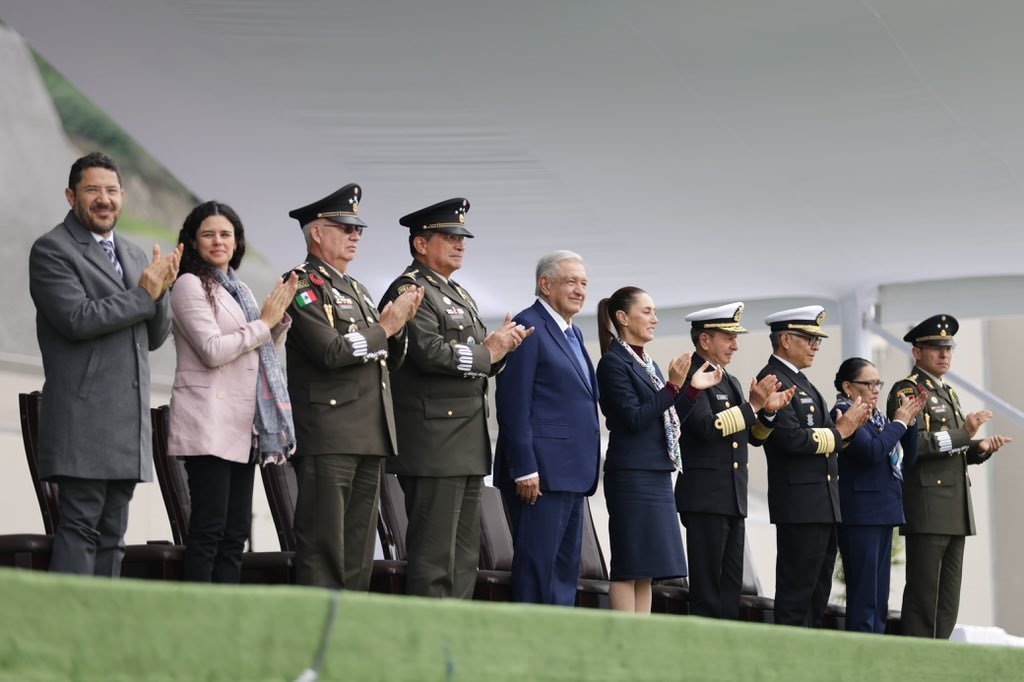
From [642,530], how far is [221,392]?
1.56 m

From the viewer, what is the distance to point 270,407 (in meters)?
3.81

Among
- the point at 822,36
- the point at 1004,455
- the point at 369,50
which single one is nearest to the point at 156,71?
the point at 369,50

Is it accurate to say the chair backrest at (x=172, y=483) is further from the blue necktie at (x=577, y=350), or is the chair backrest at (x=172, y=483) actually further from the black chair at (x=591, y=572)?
the black chair at (x=591, y=572)

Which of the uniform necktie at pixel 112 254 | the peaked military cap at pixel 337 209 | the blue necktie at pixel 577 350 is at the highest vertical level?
the peaked military cap at pixel 337 209

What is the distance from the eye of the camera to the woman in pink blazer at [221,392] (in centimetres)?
369

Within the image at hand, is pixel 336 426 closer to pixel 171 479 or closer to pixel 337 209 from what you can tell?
pixel 337 209

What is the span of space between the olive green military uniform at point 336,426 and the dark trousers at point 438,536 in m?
0.16

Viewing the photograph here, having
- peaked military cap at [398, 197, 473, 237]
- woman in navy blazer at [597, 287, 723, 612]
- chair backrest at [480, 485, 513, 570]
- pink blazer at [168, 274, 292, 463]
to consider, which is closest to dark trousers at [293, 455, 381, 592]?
pink blazer at [168, 274, 292, 463]

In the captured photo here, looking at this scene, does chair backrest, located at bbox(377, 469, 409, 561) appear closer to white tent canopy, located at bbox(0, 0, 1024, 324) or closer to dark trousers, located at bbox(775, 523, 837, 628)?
dark trousers, located at bbox(775, 523, 837, 628)

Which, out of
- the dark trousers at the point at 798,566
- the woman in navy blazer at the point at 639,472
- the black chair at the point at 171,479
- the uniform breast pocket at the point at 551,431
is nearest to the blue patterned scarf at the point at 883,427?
the dark trousers at the point at 798,566

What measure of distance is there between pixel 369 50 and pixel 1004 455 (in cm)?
1281

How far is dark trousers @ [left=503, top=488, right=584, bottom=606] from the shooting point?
14.4 ft

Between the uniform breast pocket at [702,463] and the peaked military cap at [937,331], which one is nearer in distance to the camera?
the uniform breast pocket at [702,463]

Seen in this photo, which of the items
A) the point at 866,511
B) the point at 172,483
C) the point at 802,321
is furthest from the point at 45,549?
the point at 866,511
